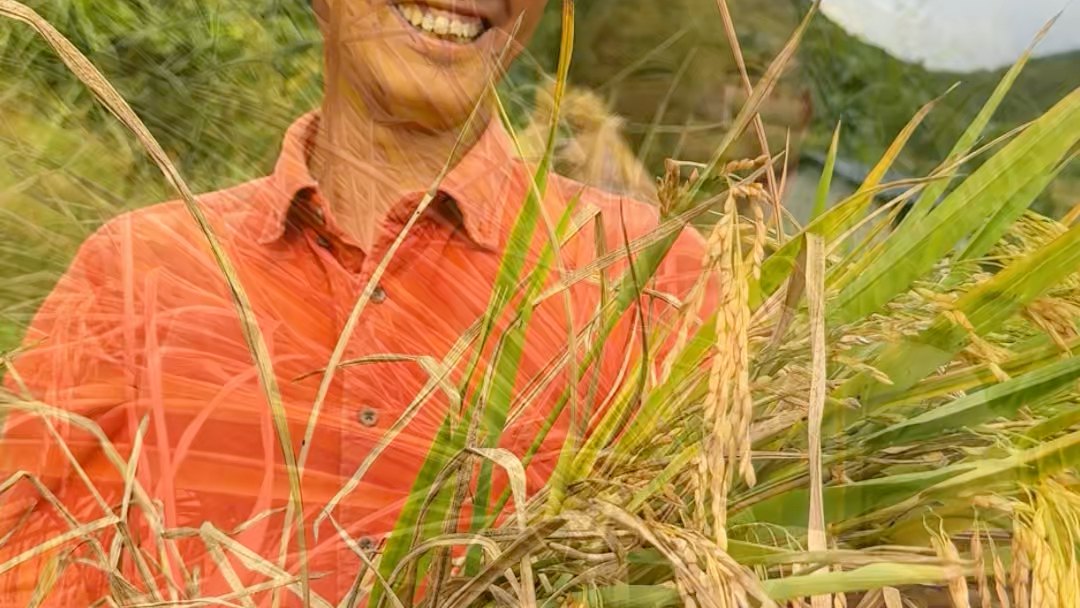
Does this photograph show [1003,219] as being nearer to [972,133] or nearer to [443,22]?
[972,133]

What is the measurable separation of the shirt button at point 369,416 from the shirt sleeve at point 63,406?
0.08m

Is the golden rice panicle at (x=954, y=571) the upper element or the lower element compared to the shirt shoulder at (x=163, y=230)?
lower

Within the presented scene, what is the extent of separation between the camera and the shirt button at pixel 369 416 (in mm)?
348

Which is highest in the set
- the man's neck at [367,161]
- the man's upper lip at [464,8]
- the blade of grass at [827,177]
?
the man's upper lip at [464,8]

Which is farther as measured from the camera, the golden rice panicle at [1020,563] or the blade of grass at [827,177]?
the blade of grass at [827,177]

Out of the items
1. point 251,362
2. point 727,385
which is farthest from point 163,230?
point 727,385

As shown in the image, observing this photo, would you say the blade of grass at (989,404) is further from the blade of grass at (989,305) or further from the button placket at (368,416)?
the button placket at (368,416)

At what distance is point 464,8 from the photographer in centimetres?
34

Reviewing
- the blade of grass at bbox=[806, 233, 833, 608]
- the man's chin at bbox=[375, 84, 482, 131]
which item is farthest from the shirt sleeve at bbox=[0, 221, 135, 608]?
the blade of grass at bbox=[806, 233, 833, 608]

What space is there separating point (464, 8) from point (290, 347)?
0.42ft

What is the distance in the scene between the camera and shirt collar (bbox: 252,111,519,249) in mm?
357

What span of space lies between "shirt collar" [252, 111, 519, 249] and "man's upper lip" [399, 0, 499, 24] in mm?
36

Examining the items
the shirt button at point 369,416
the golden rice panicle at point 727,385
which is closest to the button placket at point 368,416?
the shirt button at point 369,416

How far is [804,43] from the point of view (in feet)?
1.16
